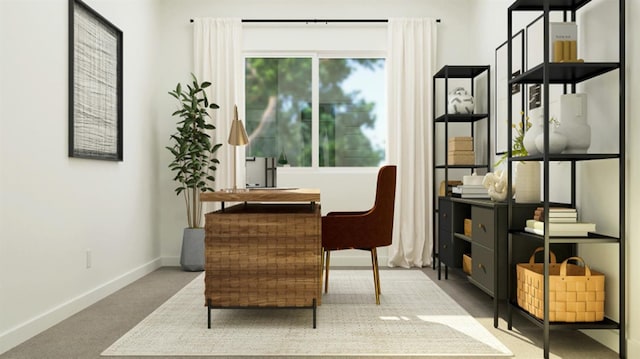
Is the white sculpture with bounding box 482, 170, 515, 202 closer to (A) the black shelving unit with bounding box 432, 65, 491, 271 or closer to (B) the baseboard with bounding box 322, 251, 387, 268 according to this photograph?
(A) the black shelving unit with bounding box 432, 65, 491, 271

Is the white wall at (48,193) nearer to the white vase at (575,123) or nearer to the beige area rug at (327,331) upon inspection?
the beige area rug at (327,331)

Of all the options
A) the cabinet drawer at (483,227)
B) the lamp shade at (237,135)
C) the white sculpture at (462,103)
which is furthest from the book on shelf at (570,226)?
the white sculpture at (462,103)

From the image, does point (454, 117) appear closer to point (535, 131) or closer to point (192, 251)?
point (535, 131)

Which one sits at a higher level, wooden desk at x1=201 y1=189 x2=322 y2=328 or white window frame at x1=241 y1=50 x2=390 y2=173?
white window frame at x1=241 y1=50 x2=390 y2=173

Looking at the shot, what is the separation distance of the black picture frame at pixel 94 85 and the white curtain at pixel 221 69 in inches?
45.6

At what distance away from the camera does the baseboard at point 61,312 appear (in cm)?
294

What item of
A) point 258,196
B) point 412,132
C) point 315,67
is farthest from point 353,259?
point 258,196

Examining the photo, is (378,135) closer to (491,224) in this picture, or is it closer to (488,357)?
(491,224)

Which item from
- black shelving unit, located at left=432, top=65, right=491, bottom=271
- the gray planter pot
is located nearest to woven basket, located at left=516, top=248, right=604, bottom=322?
black shelving unit, located at left=432, top=65, right=491, bottom=271

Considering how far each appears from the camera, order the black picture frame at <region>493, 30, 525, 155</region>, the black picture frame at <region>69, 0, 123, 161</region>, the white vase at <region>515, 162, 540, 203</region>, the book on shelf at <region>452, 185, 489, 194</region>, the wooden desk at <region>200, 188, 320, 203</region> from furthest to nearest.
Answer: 1. the black picture frame at <region>493, 30, 525, 155</region>
2. the book on shelf at <region>452, 185, 489, 194</region>
3. the black picture frame at <region>69, 0, 123, 161</region>
4. the white vase at <region>515, 162, 540, 203</region>
5. the wooden desk at <region>200, 188, 320, 203</region>

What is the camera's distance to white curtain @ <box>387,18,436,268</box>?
5.60 m

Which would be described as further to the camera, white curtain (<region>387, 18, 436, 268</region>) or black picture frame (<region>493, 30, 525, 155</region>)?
white curtain (<region>387, 18, 436, 268</region>)

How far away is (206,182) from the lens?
18.6ft

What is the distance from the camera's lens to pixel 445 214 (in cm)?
477
